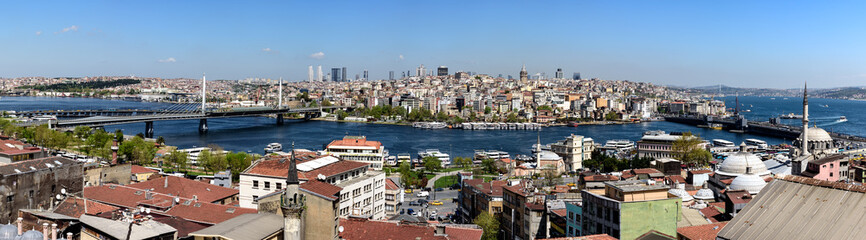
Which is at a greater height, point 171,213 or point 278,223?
point 278,223

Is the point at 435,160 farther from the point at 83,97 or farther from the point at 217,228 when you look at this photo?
the point at 83,97

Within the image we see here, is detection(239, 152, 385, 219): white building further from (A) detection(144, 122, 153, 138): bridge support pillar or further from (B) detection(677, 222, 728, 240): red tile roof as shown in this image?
(A) detection(144, 122, 153, 138): bridge support pillar

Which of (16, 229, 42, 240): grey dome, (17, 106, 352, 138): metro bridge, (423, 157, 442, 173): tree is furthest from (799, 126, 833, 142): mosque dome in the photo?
(17, 106, 352, 138): metro bridge

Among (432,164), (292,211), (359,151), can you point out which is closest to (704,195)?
(292,211)

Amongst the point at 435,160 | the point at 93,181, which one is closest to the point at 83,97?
the point at 435,160

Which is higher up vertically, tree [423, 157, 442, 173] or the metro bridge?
the metro bridge

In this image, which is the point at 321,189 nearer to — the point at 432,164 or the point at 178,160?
the point at 178,160

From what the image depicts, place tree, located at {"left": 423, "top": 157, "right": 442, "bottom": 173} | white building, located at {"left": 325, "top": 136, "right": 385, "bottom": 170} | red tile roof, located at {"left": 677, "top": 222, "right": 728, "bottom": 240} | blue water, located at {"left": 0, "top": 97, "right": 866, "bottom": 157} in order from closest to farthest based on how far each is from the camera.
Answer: red tile roof, located at {"left": 677, "top": 222, "right": 728, "bottom": 240} < white building, located at {"left": 325, "top": 136, "right": 385, "bottom": 170} < tree, located at {"left": 423, "top": 157, "right": 442, "bottom": 173} < blue water, located at {"left": 0, "top": 97, "right": 866, "bottom": 157}
